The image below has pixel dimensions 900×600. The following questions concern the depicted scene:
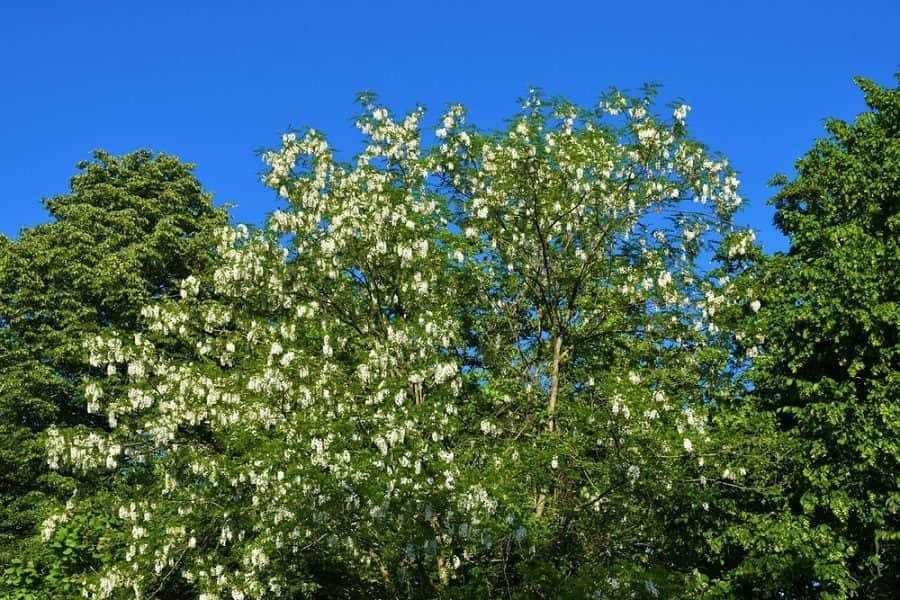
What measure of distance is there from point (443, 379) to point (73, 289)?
16.0m

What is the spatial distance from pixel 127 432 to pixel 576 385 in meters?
8.61

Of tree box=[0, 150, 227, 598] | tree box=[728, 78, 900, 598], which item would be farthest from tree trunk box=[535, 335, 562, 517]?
tree box=[0, 150, 227, 598]

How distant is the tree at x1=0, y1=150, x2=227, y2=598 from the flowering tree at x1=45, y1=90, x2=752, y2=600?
20.0ft

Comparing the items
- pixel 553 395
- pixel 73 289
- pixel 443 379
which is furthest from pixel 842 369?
pixel 73 289

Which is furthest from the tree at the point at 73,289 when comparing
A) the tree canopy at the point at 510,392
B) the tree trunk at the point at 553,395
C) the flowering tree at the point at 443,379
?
the tree trunk at the point at 553,395

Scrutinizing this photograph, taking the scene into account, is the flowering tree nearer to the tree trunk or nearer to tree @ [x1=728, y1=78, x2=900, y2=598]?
the tree trunk

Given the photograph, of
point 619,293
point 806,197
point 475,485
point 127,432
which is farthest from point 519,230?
point 806,197

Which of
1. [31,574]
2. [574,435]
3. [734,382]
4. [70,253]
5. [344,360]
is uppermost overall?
[70,253]

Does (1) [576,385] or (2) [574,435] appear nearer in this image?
(2) [574,435]

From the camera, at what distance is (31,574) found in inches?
697

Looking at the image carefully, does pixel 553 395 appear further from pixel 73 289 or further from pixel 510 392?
pixel 73 289

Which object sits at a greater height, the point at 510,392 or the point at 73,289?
the point at 73,289

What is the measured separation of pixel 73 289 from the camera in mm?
24922

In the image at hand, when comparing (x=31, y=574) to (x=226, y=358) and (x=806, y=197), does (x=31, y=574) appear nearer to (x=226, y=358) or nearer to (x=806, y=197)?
(x=226, y=358)
